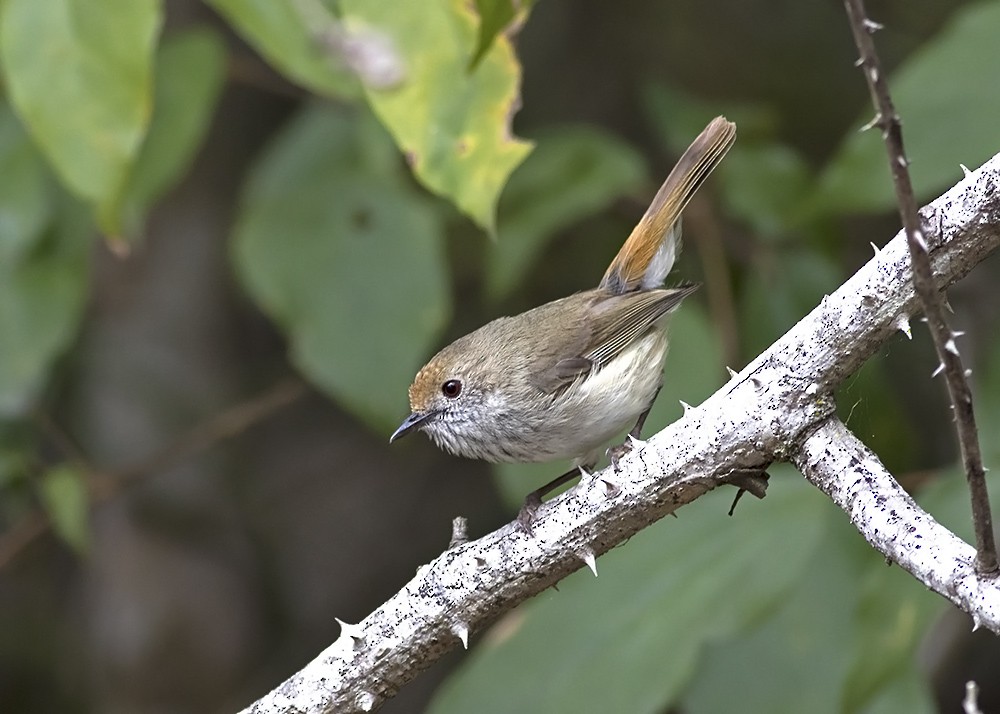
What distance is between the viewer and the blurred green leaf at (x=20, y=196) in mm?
3688

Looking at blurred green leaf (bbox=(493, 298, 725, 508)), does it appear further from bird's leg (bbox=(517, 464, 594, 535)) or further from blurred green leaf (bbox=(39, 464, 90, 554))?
blurred green leaf (bbox=(39, 464, 90, 554))

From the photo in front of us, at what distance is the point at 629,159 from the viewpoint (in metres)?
3.97

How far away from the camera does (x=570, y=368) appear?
346 cm

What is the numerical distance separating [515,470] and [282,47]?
153cm

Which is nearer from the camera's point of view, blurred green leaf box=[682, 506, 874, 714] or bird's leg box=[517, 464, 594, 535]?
bird's leg box=[517, 464, 594, 535]

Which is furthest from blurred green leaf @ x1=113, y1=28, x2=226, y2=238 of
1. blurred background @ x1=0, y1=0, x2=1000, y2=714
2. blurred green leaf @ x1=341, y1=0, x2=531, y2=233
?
blurred green leaf @ x1=341, y1=0, x2=531, y2=233

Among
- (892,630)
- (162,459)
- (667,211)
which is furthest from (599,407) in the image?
(162,459)

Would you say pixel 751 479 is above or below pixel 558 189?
above

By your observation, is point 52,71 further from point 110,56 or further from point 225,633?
point 225,633

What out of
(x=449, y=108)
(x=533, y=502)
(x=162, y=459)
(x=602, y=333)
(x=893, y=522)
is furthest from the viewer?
(x=162, y=459)

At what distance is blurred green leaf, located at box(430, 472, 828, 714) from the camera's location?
3.03 m

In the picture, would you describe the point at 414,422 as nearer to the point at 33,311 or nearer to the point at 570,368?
the point at 570,368

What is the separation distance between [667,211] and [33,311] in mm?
2068

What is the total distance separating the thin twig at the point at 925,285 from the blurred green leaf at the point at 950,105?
1817 millimetres
